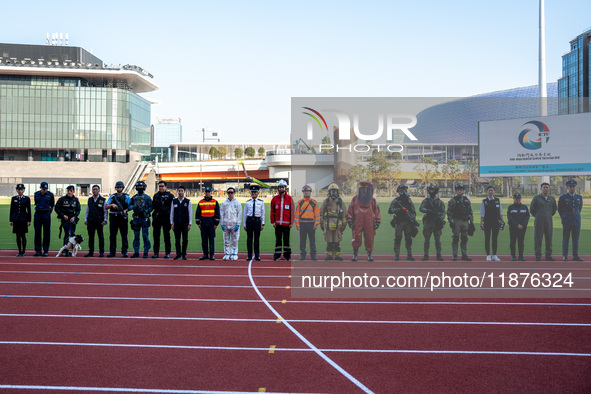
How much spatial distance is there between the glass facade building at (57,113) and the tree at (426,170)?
240ft

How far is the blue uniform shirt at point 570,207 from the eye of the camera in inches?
489

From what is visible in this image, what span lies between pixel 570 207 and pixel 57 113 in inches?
3102

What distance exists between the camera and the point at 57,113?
257ft

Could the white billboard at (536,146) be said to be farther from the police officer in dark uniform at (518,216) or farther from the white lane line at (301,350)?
the white lane line at (301,350)

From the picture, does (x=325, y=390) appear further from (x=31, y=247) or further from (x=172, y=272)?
(x=31, y=247)

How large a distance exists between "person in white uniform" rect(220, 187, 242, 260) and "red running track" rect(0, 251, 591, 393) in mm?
3397

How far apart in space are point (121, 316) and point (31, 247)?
10.3m

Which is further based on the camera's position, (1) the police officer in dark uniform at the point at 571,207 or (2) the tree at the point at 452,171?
(2) the tree at the point at 452,171

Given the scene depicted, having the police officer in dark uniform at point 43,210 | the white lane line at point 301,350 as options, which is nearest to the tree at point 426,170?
the white lane line at point 301,350

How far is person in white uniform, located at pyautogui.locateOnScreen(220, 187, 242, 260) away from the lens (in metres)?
12.9

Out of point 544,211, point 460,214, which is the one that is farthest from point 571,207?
point 460,214

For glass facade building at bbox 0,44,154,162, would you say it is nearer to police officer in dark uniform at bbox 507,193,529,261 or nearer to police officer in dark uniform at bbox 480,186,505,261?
police officer in dark uniform at bbox 480,186,505,261

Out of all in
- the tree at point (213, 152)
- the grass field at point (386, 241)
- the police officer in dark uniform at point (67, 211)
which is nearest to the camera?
the police officer in dark uniform at point (67, 211)

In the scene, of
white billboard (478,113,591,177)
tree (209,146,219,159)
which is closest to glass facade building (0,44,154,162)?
tree (209,146,219,159)
